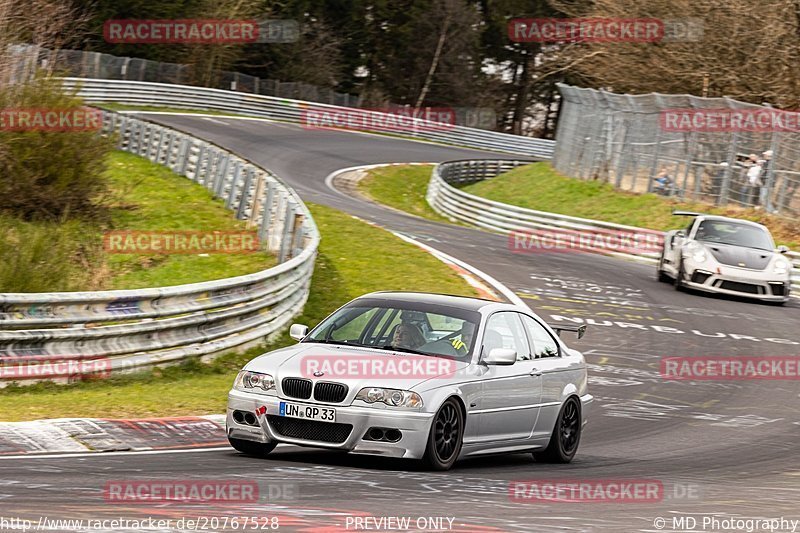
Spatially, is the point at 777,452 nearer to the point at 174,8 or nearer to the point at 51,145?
the point at 51,145

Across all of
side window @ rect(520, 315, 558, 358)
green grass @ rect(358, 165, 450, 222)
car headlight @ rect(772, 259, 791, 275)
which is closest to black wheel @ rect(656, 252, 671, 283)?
car headlight @ rect(772, 259, 791, 275)

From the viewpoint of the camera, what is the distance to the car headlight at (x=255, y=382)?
921 cm

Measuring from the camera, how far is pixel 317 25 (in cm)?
7456

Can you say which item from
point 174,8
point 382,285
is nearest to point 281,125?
point 174,8

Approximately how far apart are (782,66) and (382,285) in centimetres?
2097

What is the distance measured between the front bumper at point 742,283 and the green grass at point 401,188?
50.4ft
